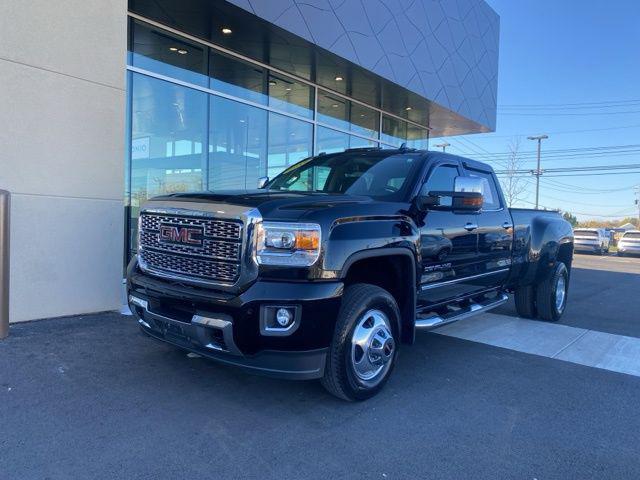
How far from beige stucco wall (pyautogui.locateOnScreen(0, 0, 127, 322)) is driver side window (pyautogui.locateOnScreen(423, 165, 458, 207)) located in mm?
3889

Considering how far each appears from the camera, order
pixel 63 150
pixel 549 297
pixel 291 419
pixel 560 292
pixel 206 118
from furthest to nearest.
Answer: pixel 206 118, pixel 560 292, pixel 549 297, pixel 63 150, pixel 291 419

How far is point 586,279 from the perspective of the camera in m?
12.8

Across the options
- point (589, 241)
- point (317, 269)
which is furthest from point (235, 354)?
point (589, 241)

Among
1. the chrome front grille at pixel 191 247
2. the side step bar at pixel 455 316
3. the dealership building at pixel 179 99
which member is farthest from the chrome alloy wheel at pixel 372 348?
the dealership building at pixel 179 99

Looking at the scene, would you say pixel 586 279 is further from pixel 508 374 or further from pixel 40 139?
pixel 40 139

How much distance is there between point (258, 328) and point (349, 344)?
70cm

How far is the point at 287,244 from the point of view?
3.27 metres

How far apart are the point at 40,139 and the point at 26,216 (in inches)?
34.1

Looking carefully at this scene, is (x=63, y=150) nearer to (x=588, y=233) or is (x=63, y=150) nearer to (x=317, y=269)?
(x=317, y=269)

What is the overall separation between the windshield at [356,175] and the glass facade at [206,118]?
3836 millimetres

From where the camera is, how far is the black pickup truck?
3234 millimetres

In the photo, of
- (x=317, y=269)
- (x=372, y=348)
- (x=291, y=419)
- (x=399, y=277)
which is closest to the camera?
(x=317, y=269)

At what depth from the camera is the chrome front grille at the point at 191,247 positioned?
3.34m

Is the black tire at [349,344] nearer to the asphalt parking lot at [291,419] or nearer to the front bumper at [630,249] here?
the asphalt parking lot at [291,419]
